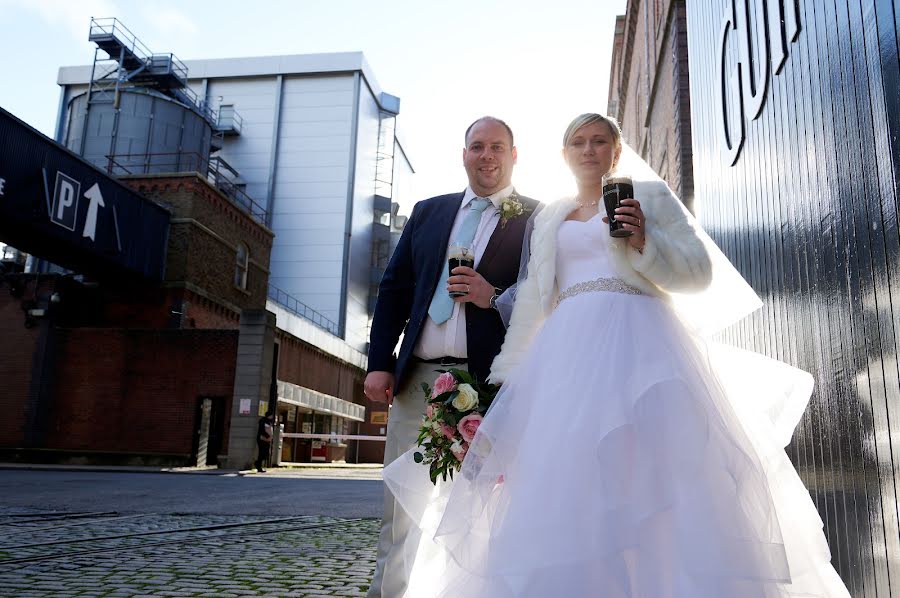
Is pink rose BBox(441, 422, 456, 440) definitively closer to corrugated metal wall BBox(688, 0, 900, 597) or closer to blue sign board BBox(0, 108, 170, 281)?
corrugated metal wall BBox(688, 0, 900, 597)

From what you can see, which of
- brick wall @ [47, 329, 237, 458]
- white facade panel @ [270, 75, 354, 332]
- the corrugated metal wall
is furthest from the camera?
white facade panel @ [270, 75, 354, 332]

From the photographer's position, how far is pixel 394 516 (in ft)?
11.0

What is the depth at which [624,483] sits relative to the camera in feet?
7.67

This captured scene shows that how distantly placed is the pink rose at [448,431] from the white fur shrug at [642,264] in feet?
0.87

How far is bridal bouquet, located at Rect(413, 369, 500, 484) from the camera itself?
287cm

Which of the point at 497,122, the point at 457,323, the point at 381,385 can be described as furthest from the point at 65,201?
the point at 457,323

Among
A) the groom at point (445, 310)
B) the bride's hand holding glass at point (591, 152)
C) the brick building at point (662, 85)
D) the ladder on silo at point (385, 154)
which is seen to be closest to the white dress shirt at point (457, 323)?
the groom at point (445, 310)

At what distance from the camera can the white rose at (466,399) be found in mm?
2865

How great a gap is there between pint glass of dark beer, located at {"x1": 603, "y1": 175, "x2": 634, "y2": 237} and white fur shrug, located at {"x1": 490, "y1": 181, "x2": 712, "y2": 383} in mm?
154

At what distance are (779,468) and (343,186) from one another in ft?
131

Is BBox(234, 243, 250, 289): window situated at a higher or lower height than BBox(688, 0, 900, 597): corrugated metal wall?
higher

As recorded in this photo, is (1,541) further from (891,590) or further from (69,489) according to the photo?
(69,489)

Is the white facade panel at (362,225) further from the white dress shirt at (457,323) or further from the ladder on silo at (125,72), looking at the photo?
the white dress shirt at (457,323)

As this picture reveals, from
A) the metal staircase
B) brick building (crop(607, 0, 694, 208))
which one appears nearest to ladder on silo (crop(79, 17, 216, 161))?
the metal staircase
